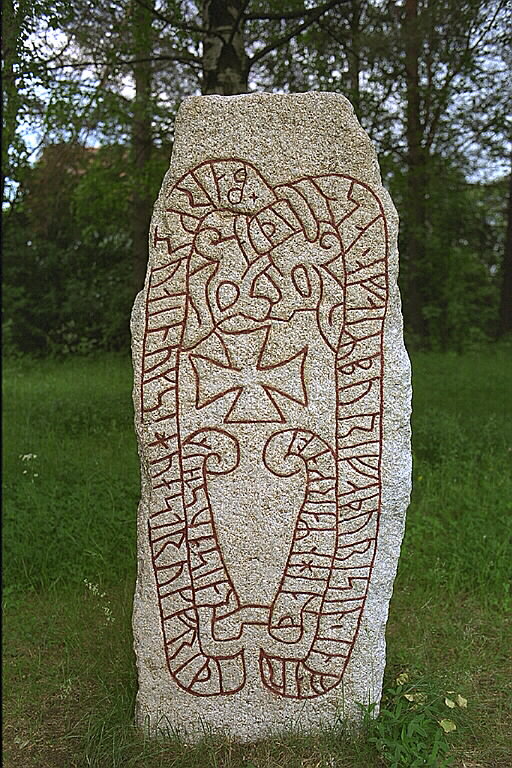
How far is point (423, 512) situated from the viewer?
4.93 meters

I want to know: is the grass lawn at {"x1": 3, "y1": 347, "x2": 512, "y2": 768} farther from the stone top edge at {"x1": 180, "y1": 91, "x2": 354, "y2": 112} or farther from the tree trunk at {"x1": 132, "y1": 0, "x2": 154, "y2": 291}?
the tree trunk at {"x1": 132, "y1": 0, "x2": 154, "y2": 291}

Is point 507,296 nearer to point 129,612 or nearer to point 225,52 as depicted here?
point 225,52

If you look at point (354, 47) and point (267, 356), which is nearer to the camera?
point (267, 356)

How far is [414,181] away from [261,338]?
804cm

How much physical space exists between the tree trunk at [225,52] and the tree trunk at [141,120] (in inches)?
16.2

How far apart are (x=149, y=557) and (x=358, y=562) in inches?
27.7

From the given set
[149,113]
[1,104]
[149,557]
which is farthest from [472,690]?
[149,113]

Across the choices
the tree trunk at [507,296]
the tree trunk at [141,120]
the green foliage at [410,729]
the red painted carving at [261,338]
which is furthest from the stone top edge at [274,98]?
the tree trunk at [507,296]

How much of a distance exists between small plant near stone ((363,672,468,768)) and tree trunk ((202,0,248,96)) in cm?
380

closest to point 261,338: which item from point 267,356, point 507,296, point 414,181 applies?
point 267,356

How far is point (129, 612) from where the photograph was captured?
392 centimetres

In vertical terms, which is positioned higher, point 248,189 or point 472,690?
point 248,189

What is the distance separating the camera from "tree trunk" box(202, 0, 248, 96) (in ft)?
18.1

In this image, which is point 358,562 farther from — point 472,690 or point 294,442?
point 472,690
